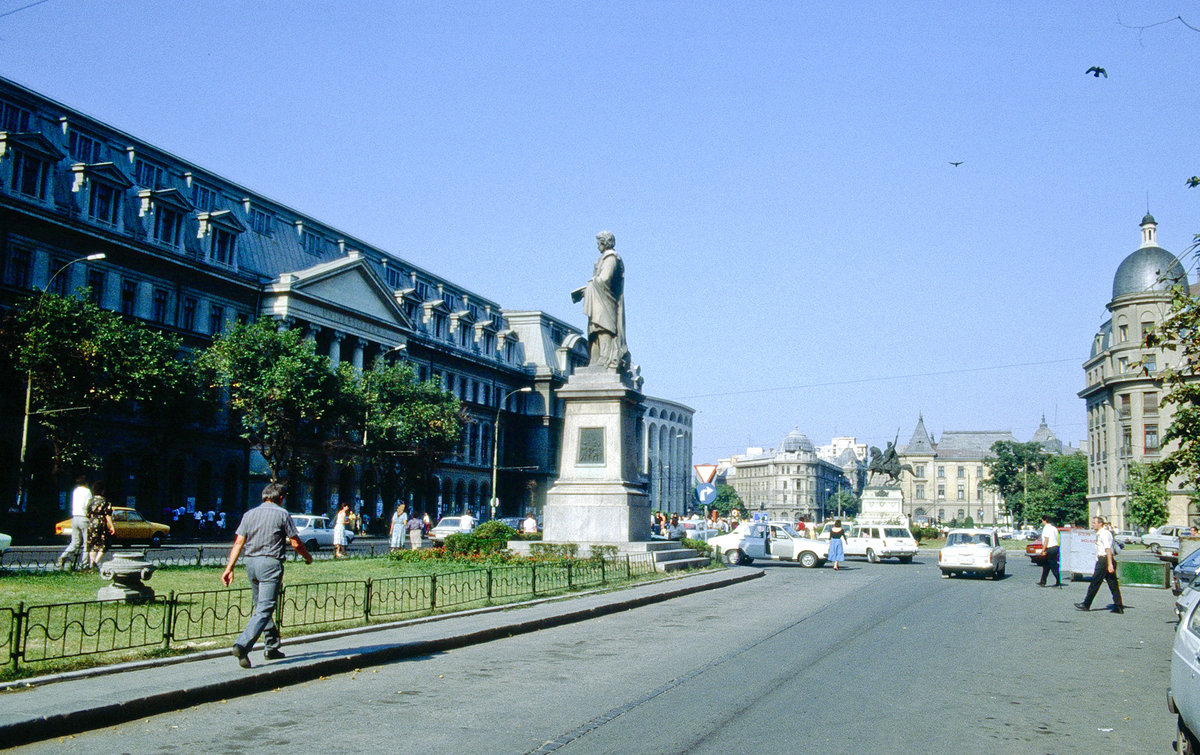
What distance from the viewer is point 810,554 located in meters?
34.5

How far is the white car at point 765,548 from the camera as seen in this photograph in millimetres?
33875

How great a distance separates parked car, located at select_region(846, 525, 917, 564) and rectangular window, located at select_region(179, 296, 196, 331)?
34441 millimetres

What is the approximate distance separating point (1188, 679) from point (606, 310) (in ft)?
61.8

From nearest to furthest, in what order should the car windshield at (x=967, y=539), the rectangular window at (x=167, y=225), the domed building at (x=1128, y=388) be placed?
the car windshield at (x=967, y=539) < the rectangular window at (x=167, y=225) < the domed building at (x=1128, y=388)

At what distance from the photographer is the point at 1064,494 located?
347ft

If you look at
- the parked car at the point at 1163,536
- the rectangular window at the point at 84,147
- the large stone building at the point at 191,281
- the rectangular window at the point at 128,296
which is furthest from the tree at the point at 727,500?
the rectangular window at the point at 84,147

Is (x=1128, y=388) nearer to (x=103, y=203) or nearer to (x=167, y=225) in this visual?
(x=167, y=225)

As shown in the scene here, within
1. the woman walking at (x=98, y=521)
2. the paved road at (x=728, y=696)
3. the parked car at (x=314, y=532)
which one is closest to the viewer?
the paved road at (x=728, y=696)

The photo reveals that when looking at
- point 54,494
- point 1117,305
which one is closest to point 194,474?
point 54,494

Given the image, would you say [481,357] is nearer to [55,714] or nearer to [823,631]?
[823,631]

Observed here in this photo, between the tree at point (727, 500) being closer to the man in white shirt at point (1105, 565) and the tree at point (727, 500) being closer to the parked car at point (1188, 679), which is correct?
the man in white shirt at point (1105, 565)

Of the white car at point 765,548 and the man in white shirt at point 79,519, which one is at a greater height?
the man in white shirt at point 79,519

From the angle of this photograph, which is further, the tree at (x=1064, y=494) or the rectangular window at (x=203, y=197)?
the tree at (x=1064, y=494)

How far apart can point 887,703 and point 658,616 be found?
7.52 m
